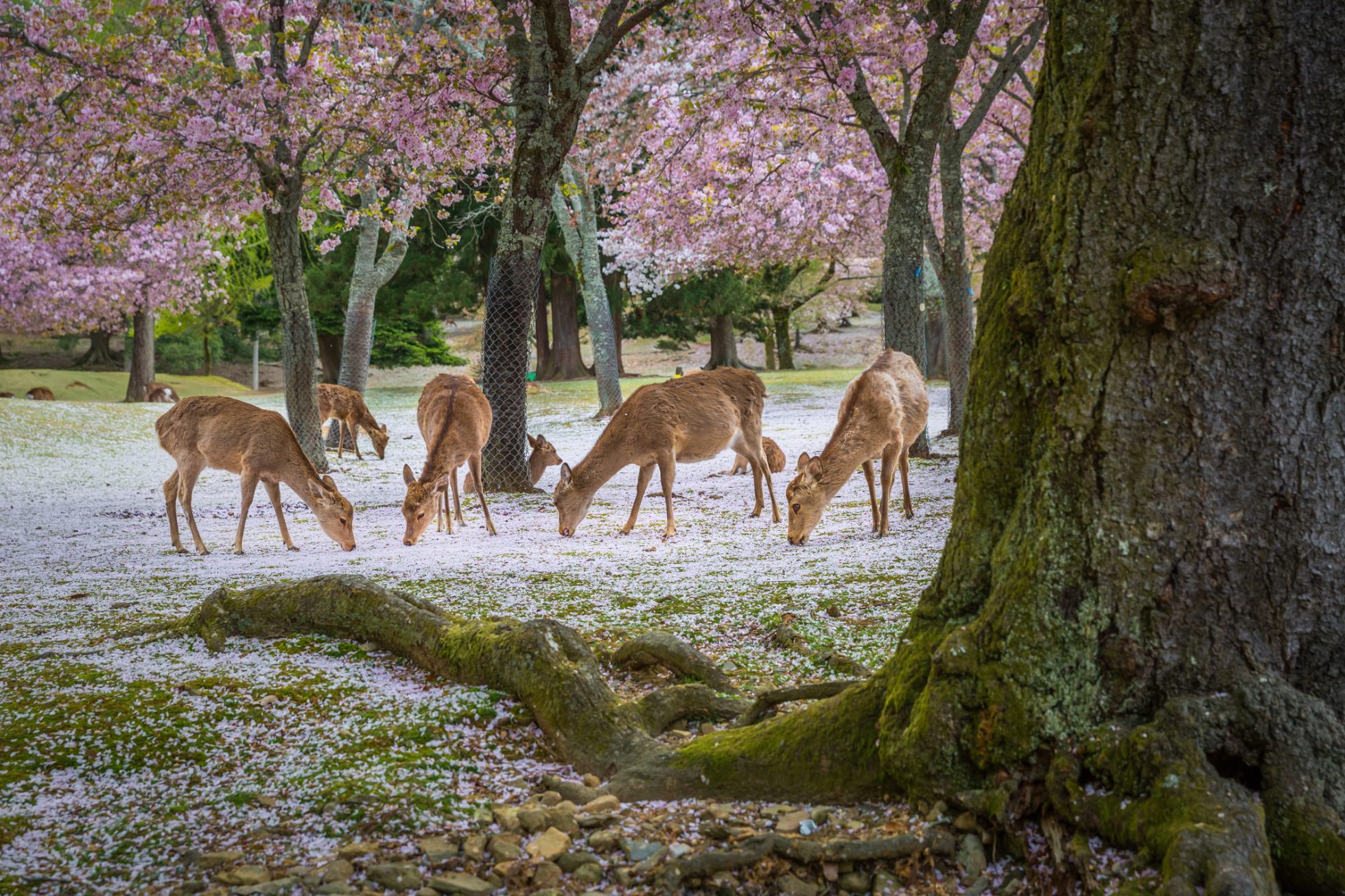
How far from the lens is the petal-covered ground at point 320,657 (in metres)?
3.04

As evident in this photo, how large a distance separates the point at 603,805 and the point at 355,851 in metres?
0.72

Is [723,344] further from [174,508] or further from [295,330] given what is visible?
[174,508]

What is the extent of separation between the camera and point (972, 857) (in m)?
2.64

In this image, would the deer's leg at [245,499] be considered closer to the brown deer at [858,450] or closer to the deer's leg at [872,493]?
the brown deer at [858,450]

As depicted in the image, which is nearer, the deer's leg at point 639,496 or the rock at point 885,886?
the rock at point 885,886

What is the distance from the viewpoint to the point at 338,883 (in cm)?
262

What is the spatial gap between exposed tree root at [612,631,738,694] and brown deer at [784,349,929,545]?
4.35m

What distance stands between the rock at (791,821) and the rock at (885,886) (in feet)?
0.95

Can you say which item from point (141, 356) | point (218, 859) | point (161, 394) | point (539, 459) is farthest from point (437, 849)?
point (141, 356)

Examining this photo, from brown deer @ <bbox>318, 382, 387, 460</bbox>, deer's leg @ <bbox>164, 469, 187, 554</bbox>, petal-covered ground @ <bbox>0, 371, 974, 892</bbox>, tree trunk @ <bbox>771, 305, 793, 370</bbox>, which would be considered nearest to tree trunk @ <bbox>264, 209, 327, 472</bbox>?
petal-covered ground @ <bbox>0, 371, 974, 892</bbox>

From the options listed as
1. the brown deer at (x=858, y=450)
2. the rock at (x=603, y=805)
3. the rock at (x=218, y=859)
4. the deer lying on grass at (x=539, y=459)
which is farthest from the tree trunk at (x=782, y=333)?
the rock at (x=218, y=859)

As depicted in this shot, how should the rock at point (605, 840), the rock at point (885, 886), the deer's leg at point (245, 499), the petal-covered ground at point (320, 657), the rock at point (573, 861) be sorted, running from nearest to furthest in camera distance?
the rock at point (885, 886) < the rock at point (573, 861) < the rock at point (605, 840) < the petal-covered ground at point (320, 657) < the deer's leg at point (245, 499)

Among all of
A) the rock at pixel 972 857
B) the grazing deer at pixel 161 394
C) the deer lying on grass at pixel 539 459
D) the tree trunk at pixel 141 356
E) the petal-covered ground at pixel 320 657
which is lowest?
the petal-covered ground at pixel 320 657

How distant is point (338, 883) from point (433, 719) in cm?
114
